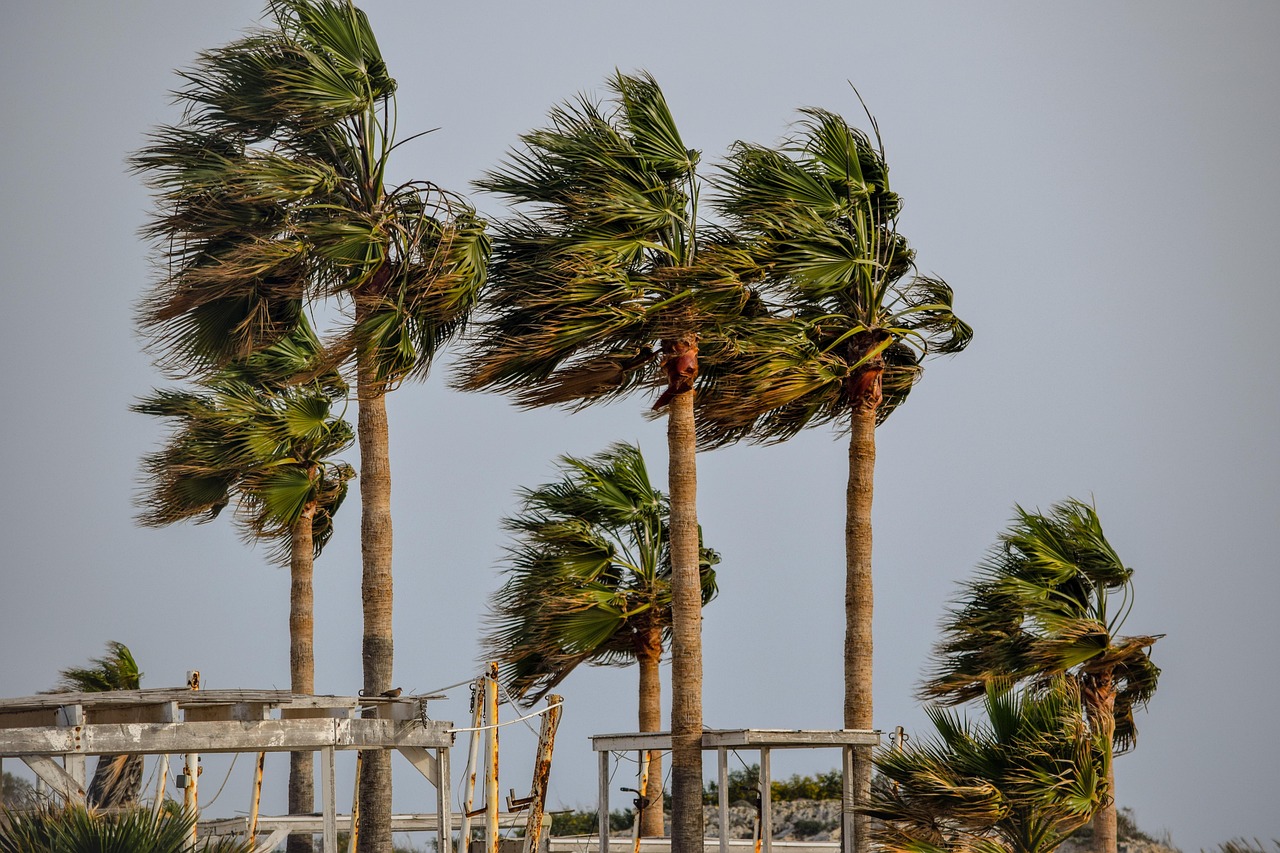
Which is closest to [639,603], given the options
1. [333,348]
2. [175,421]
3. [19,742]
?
[333,348]

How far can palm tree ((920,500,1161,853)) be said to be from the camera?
1939 centimetres

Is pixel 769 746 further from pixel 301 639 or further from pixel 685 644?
pixel 301 639

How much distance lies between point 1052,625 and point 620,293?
7156 mm

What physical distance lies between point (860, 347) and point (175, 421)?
11426 millimetres

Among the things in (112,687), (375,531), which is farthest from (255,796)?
(112,687)

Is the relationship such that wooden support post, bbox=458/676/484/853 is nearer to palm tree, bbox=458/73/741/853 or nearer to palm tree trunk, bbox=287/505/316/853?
palm tree, bbox=458/73/741/853

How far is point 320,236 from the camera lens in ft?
56.4

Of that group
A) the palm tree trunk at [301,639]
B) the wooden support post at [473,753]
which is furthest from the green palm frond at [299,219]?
the palm tree trunk at [301,639]

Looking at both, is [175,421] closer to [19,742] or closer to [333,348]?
[333,348]

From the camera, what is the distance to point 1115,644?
19.8 metres

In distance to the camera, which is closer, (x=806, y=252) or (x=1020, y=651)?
(x=806, y=252)

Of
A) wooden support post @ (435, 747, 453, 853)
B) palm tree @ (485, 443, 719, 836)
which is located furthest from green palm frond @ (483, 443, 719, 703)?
wooden support post @ (435, 747, 453, 853)

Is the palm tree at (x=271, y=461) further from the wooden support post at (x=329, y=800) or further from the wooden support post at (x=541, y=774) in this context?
the wooden support post at (x=329, y=800)

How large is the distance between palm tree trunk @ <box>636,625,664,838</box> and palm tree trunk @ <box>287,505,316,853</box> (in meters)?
5.69
